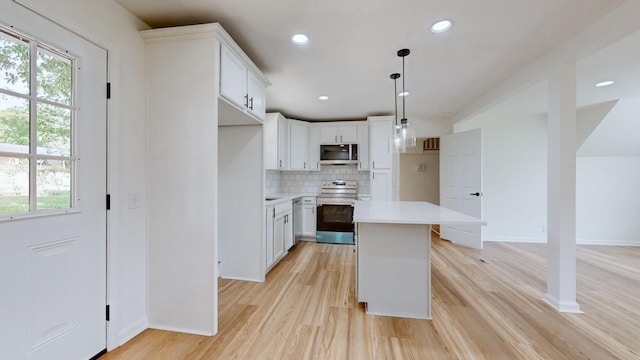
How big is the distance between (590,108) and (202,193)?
5.58 meters

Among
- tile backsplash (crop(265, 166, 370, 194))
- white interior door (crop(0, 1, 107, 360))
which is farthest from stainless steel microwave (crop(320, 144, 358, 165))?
white interior door (crop(0, 1, 107, 360))

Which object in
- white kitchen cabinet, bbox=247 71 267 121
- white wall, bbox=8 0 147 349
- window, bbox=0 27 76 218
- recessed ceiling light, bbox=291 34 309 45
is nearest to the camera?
window, bbox=0 27 76 218

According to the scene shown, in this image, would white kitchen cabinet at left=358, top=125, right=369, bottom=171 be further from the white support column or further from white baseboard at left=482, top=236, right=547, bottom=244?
the white support column

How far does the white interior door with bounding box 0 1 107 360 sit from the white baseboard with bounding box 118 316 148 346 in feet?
0.32

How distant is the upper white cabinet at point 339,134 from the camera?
186 inches

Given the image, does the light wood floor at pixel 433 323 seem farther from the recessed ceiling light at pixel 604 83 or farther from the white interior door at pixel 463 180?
the recessed ceiling light at pixel 604 83

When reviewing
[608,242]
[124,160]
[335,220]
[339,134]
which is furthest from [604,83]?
[124,160]

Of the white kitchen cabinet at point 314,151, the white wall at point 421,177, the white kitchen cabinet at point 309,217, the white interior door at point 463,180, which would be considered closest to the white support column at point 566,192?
the white interior door at point 463,180

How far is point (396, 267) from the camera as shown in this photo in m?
2.16

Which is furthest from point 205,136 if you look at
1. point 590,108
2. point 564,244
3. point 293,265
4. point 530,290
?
point 590,108

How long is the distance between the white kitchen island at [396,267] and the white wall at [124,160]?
1.77 m

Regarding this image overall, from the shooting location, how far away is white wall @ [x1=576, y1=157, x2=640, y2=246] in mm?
4230

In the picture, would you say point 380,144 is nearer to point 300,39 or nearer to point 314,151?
point 314,151

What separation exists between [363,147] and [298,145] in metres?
1.26
